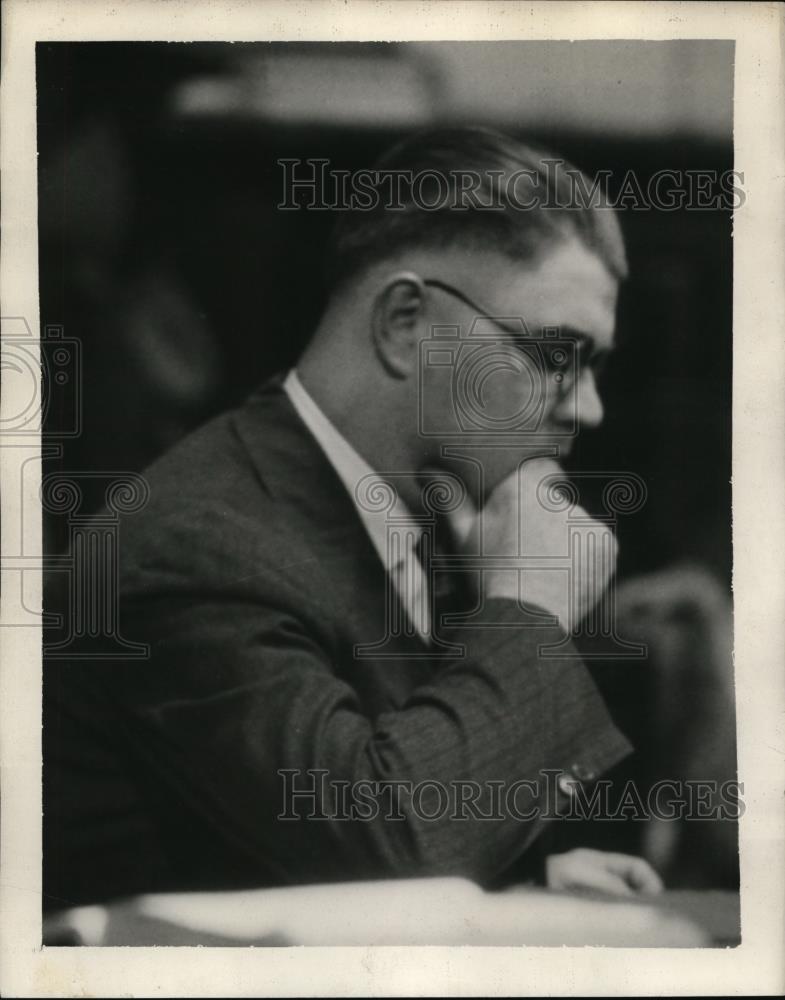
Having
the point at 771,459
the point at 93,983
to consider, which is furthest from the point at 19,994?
the point at 771,459

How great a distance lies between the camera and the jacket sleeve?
2.62 meters

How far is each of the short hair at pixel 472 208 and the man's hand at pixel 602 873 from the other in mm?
1515

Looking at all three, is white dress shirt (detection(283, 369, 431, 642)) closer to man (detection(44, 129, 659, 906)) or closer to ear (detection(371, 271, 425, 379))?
man (detection(44, 129, 659, 906))

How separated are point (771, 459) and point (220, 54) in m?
1.80

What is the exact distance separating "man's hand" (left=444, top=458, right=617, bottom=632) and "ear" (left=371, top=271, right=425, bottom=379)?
0.43 m

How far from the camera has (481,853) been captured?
2670 millimetres

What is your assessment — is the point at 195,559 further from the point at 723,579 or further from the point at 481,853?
the point at 723,579

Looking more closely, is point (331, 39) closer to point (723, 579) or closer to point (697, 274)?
point (697, 274)

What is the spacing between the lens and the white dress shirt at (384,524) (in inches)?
106

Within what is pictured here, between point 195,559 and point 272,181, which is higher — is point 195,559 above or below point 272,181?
below

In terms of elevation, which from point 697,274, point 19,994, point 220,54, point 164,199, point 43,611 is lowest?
point 19,994
